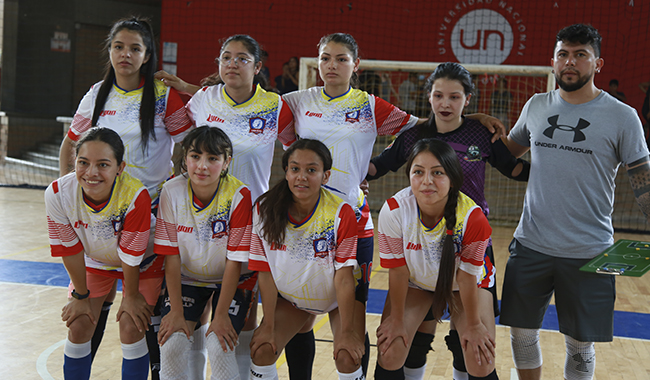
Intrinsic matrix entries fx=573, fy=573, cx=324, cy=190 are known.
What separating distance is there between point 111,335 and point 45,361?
1.46ft

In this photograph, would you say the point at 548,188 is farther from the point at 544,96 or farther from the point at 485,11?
the point at 485,11

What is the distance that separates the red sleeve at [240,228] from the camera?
7.52ft

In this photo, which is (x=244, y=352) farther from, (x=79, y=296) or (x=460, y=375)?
(x=460, y=375)

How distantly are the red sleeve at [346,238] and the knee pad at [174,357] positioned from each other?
68 cm

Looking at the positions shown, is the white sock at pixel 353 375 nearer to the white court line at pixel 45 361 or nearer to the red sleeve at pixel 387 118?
the red sleeve at pixel 387 118

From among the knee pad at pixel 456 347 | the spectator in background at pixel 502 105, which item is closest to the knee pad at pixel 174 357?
the knee pad at pixel 456 347

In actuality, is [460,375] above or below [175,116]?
below

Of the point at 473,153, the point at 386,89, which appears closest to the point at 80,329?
the point at 473,153

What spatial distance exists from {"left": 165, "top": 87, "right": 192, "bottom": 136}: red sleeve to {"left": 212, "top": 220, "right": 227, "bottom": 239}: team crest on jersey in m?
0.53

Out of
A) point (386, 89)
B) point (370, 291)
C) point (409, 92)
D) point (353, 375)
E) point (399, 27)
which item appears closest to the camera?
point (353, 375)

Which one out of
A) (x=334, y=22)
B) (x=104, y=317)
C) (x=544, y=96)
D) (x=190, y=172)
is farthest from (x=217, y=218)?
(x=334, y=22)

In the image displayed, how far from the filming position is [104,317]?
2594mm

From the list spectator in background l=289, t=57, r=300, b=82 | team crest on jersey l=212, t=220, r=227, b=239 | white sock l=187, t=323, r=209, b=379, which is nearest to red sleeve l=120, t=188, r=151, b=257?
team crest on jersey l=212, t=220, r=227, b=239

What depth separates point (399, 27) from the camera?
411 inches
